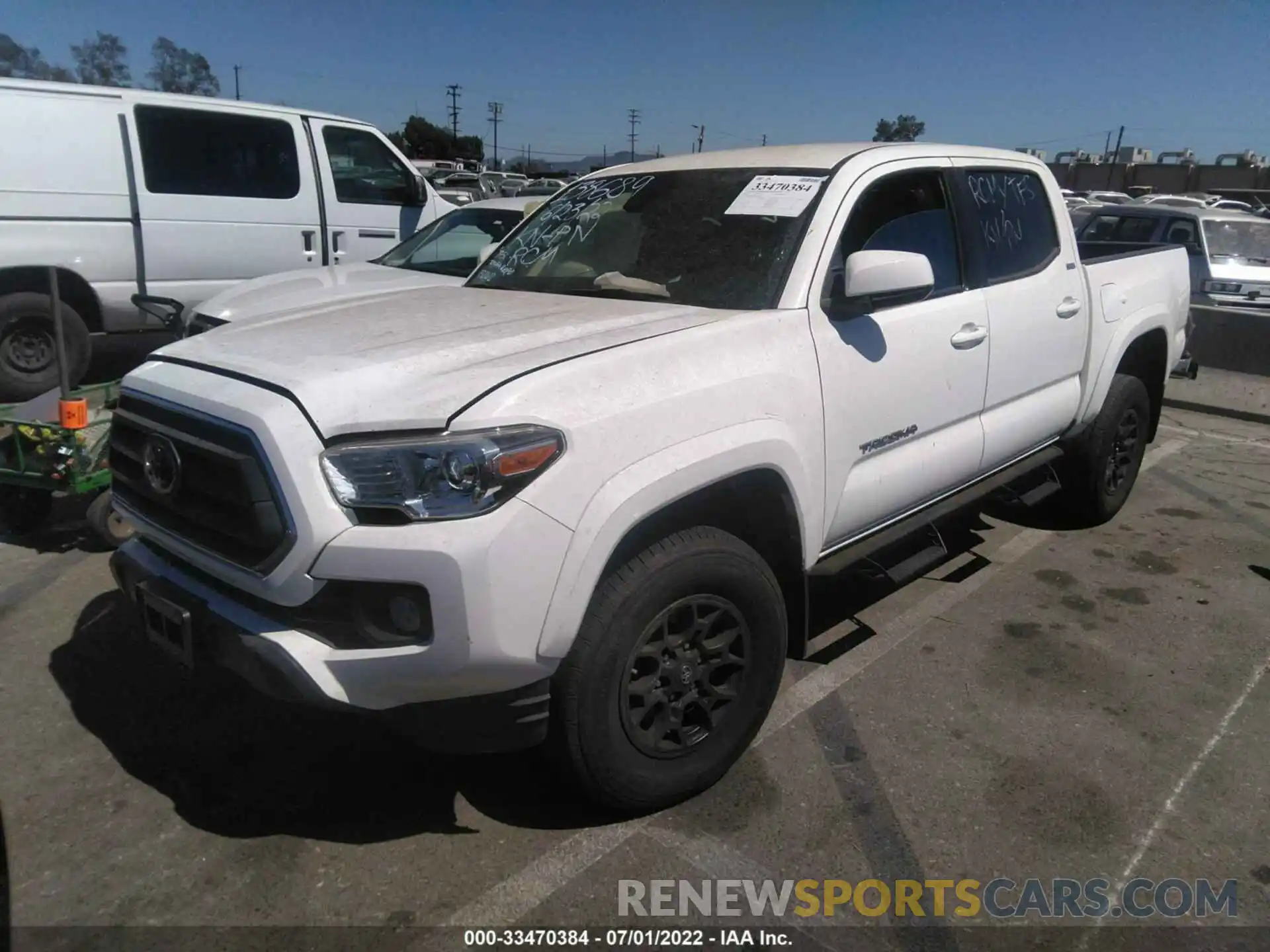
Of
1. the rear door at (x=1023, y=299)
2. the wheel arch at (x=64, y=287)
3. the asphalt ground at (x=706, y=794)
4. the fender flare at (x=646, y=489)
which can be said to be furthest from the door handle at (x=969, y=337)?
the wheel arch at (x=64, y=287)

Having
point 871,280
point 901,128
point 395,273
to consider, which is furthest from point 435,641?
point 901,128

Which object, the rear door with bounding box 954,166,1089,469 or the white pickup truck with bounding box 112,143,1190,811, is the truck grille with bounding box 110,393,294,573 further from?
the rear door with bounding box 954,166,1089,469

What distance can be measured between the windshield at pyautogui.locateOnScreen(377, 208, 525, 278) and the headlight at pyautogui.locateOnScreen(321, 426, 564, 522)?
191 inches

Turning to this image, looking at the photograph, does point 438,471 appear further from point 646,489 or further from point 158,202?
point 158,202

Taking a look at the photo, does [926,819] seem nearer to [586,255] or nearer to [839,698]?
[839,698]

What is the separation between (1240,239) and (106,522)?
12806 millimetres

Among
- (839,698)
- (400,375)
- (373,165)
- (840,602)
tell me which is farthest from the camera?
(373,165)

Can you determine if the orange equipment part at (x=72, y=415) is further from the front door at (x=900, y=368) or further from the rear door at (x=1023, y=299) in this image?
the rear door at (x=1023, y=299)

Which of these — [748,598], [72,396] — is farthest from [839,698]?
[72,396]

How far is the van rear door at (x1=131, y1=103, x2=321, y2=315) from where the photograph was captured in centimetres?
724

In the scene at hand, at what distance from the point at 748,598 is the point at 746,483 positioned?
0.34 metres

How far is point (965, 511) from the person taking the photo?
3947 mm

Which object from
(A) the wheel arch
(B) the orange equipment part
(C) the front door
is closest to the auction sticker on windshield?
(C) the front door

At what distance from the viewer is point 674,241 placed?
3.43 metres
